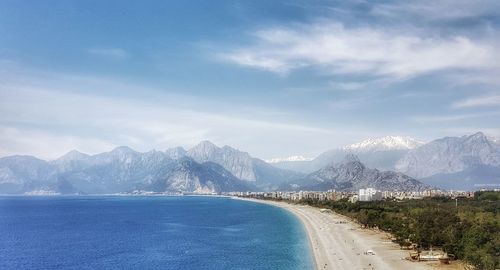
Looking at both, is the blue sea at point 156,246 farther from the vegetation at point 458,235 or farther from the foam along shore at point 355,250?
the vegetation at point 458,235

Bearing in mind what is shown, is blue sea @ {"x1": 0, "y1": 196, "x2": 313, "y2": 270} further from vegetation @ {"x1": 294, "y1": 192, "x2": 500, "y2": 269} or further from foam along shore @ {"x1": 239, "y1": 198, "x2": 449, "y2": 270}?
vegetation @ {"x1": 294, "y1": 192, "x2": 500, "y2": 269}

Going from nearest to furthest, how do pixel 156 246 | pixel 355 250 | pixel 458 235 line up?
pixel 458 235
pixel 355 250
pixel 156 246

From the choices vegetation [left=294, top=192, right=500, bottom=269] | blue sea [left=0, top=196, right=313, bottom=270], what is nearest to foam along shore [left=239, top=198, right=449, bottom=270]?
blue sea [left=0, top=196, right=313, bottom=270]

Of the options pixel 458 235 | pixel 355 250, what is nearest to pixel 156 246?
pixel 355 250

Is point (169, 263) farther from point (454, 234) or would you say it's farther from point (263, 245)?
point (454, 234)

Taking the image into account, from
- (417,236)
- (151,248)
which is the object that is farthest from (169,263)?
(417,236)

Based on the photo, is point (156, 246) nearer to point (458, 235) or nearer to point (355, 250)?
point (355, 250)

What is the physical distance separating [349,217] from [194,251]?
94.8 meters

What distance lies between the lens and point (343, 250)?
332ft

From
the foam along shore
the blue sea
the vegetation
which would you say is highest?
the vegetation

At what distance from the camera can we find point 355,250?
329 feet

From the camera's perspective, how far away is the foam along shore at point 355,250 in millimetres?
83312

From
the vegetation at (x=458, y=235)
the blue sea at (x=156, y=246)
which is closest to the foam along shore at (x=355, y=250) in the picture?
the blue sea at (x=156, y=246)

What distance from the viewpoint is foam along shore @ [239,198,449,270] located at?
83312mm
